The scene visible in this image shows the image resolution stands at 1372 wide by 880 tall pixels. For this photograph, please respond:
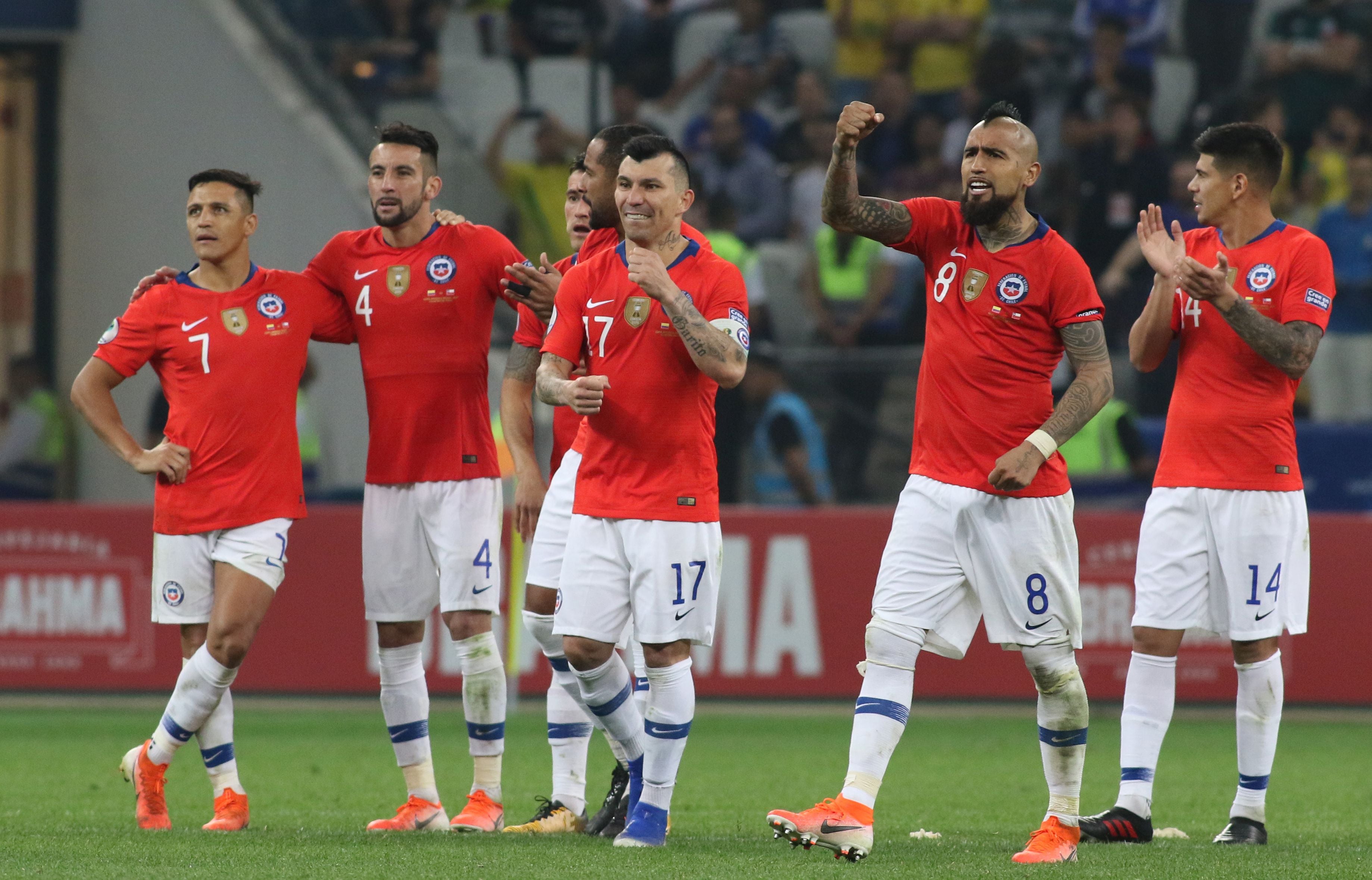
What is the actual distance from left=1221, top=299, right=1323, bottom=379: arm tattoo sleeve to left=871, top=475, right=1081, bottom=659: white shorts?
3.11ft

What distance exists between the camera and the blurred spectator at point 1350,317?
14227 mm

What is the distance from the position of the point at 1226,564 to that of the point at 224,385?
3986mm

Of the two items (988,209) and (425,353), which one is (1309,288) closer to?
(988,209)

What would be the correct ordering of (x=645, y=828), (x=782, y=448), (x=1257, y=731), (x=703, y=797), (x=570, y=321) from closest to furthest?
(x=645, y=828) < (x=570, y=321) < (x=1257, y=731) < (x=703, y=797) < (x=782, y=448)

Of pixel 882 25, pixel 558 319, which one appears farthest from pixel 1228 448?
pixel 882 25

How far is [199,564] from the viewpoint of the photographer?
7.31 metres

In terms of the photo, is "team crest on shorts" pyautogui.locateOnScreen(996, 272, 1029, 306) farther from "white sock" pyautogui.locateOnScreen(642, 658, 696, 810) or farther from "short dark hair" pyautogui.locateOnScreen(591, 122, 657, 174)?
"white sock" pyautogui.locateOnScreen(642, 658, 696, 810)

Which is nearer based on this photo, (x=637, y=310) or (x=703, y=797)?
(x=637, y=310)

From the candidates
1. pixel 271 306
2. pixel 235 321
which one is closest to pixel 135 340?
pixel 235 321

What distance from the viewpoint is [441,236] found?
24.9ft

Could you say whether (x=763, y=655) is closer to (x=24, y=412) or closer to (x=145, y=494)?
(x=145, y=494)

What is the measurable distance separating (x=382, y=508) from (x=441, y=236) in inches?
45.0

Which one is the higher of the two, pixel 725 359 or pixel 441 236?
pixel 441 236

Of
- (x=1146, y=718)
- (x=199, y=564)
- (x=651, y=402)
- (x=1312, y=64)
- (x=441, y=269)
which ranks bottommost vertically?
(x=1146, y=718)
